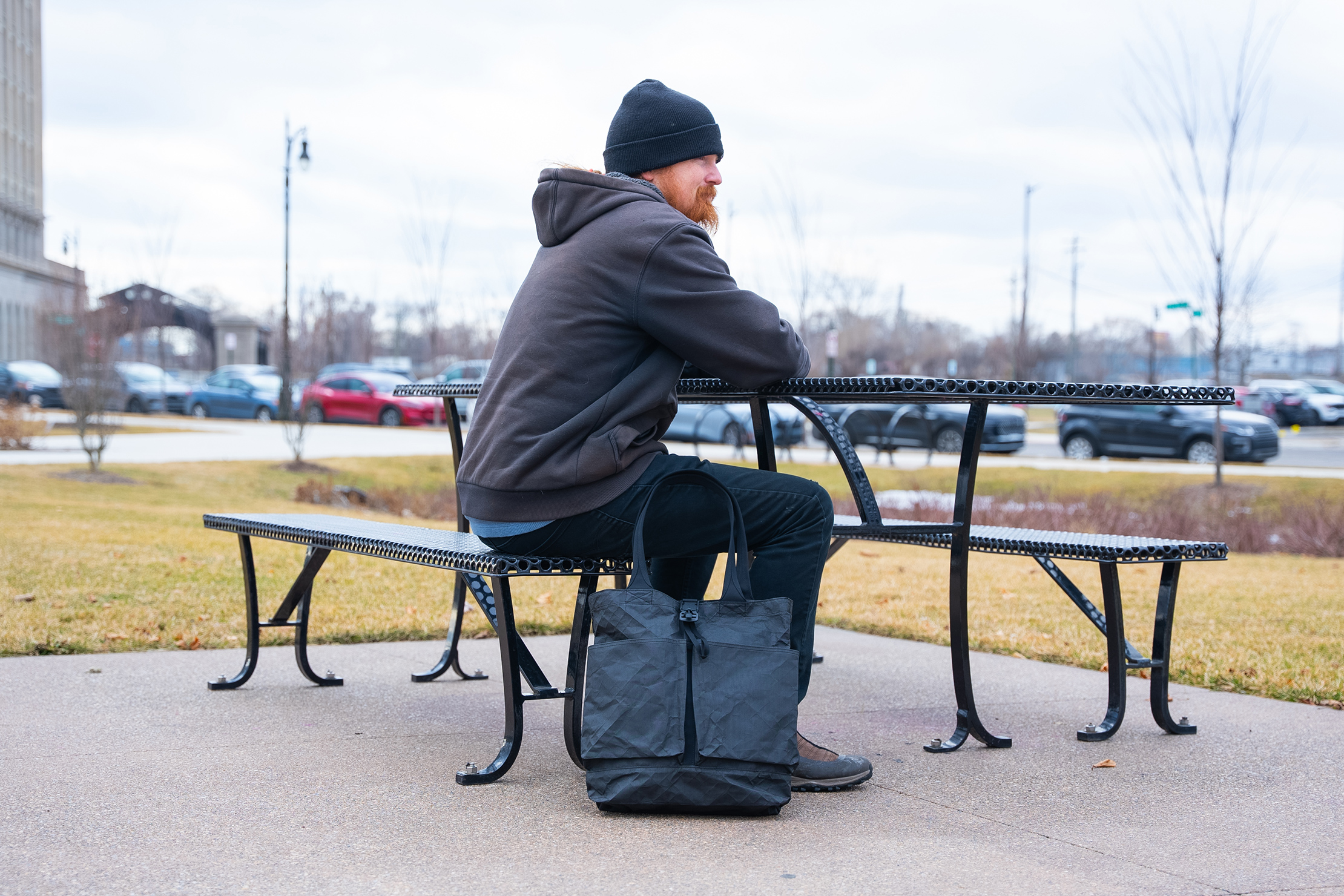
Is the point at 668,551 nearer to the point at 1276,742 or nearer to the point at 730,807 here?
the point at 730,807

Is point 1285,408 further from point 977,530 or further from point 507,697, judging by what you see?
point 507,697

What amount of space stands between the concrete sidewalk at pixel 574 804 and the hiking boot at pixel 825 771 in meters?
0.04

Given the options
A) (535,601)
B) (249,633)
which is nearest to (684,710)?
(249,633)

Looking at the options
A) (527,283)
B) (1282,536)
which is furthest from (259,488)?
(527,283)

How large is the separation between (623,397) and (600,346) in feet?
0.44

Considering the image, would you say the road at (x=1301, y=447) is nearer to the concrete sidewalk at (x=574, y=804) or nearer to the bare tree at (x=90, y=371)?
the bare tree at (x=90, y=371)

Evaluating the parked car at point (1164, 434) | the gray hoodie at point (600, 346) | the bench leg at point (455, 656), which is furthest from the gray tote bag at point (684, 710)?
the parked car at point (1164, 434)

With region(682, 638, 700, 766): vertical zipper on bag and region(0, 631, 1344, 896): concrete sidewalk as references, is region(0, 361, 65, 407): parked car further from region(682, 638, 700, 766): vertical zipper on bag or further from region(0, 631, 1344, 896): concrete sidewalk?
region(682, 638, 700, 766): vertical zipper on bag

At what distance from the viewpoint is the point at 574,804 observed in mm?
2947

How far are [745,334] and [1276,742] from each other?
2061mm

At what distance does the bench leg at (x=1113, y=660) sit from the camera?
357 centimetres

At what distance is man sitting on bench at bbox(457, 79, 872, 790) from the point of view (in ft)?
9.66

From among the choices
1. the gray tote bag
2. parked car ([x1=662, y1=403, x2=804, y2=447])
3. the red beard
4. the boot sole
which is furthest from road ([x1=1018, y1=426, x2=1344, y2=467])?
the gray tote bag

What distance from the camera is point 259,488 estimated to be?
15797mm
